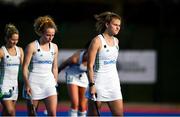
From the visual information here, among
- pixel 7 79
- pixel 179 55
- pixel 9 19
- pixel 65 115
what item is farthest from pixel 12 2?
pixel 7 79

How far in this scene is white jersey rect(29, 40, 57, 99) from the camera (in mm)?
9602

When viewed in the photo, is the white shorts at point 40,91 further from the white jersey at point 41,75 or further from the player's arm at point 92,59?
the player's arm at point 92,59

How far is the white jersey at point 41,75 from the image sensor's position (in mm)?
9602

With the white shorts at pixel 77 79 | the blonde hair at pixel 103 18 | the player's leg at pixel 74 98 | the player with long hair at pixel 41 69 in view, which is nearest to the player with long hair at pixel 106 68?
the blonde hair at pixel 103 18

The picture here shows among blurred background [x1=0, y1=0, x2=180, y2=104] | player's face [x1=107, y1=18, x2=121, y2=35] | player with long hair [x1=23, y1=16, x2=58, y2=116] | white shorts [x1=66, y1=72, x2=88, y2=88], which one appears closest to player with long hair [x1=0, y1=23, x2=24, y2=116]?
player with long hair [x1=23, y1=16, x2=58, y2=116]

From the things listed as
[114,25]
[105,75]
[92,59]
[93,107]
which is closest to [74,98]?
[93,107]

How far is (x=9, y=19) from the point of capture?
19922 millimetres

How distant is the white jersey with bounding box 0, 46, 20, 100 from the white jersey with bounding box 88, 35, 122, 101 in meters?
1.50

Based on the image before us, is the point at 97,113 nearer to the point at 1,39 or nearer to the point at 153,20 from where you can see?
the point at 1,39

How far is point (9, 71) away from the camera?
10195 millimetres

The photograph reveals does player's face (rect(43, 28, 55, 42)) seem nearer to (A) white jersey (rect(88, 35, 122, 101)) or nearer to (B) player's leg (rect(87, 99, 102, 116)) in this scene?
(A) white jersey (rect(88, 35, 122, 101))

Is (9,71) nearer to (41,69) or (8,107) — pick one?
(8,107)

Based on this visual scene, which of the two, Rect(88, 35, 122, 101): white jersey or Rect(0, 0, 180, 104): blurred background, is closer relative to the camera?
Rect(88, 35, 122, 101): white jersey

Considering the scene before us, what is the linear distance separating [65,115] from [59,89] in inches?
190
